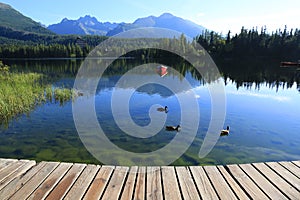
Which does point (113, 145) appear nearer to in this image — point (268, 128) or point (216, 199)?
point (216, 199)

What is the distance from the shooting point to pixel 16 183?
4109 mm

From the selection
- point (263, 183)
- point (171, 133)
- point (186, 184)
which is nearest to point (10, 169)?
point (186, 184)

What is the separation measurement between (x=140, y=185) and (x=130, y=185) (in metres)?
0.18

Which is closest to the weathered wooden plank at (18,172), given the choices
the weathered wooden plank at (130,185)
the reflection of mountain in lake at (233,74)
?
the weathered wooden plank at (130,185)

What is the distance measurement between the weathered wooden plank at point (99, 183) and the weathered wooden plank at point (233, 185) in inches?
87.5

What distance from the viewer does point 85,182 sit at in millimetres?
4156

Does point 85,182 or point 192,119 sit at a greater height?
point 85,182

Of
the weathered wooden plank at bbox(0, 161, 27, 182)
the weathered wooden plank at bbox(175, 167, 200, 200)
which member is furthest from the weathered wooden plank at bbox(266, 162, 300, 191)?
the weathered wooden plank at bbox(0, 161, 27, 182)

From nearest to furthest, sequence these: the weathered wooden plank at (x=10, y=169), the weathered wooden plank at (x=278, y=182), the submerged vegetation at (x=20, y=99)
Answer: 1. the weathered wooden plank at (x=278, y=182)
2. the weathered wooden plank at (x=10, y=169)
3. the submerged vegetation at (x=20, y=99)

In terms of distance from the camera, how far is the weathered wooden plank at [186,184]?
3.79 metres

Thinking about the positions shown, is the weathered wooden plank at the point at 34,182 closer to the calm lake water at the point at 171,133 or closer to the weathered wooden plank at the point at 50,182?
the weathered wooden plank at the point at 50,182

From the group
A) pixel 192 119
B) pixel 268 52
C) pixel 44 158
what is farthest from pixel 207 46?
pixel 44 158

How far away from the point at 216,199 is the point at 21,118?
14470 millimetres

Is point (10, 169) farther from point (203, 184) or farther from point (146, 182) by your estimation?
point (203, 184)
